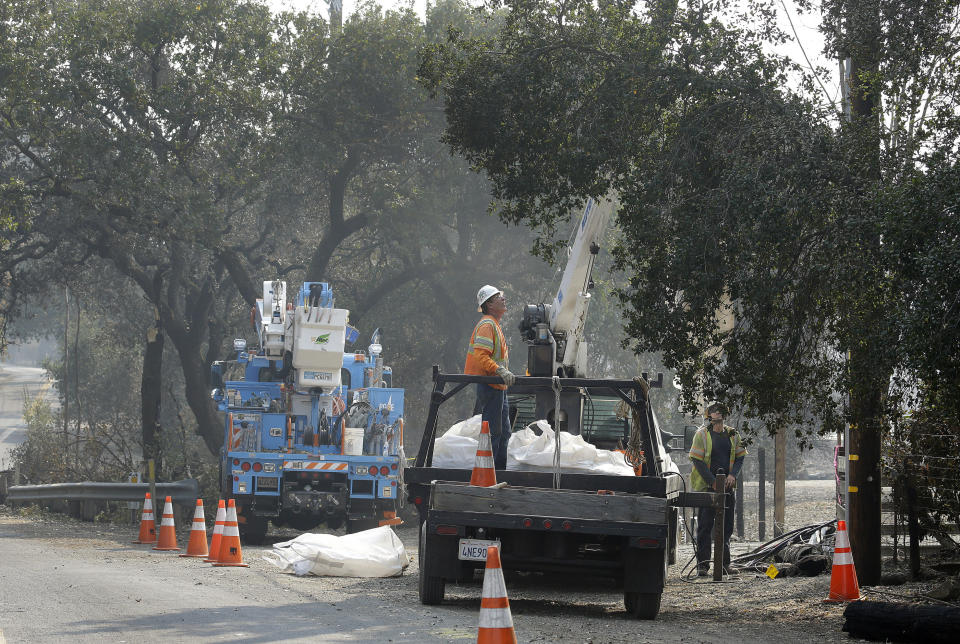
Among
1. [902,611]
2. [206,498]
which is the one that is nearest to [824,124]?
[902,611]

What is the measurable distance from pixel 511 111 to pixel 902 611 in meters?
5.81

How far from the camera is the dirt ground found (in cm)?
863

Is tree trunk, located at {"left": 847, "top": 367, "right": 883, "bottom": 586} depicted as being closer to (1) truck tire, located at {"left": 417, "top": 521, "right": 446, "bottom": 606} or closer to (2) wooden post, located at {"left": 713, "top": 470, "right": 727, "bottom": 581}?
(2) wooden post, located at {"left": 713, "top": 470, "right": 727, "bottom": 581}

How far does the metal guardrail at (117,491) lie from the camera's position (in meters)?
19.3

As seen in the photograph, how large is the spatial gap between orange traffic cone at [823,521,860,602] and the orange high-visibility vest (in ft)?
10.5

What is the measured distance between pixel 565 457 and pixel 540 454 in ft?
0.71

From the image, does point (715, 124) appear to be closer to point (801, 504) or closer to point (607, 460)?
point (607, 460)

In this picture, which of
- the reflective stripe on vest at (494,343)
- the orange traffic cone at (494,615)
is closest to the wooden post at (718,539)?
the reflective stripe on vest at (494,343)

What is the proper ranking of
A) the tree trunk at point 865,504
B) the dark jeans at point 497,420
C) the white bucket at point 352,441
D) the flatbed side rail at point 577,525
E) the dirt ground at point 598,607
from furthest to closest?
1. the white bucket at point 352,441
2. the tree trunk at point 865,504
3. the dark jeans at point 497,420
4. the flatbed side rail at point 577,525
5. the dirt ground at point 598,607

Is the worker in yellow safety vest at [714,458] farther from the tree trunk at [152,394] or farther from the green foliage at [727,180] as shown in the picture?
the tree trunk at [152,394]

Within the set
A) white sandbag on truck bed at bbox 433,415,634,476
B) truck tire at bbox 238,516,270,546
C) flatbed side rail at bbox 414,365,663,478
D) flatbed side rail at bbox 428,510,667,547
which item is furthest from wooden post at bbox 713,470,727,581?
truck tire at bbox 238,516,270,546

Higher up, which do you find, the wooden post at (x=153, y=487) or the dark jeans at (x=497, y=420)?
the dark jeans at (x=497, y=420)

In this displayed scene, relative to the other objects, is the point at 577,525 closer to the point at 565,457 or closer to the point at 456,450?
the point at 565,457

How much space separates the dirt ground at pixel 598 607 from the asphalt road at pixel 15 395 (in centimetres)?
4500
